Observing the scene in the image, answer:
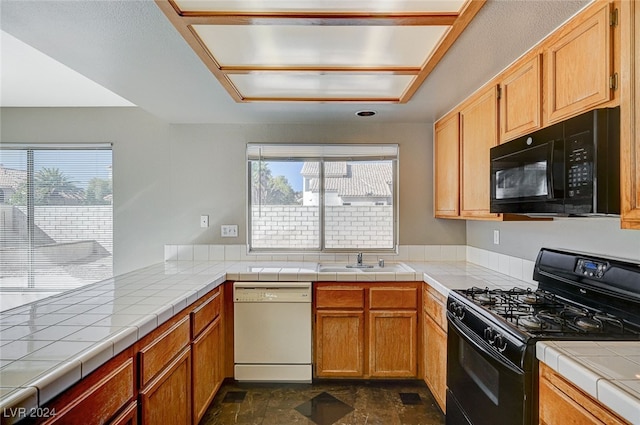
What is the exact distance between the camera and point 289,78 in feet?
6.89

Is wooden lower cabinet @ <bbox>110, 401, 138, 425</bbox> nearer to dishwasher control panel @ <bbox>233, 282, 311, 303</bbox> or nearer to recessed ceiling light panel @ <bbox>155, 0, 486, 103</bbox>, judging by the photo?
dishwasher control panel @ <bbox>233, 282, 311, 303</bbox>

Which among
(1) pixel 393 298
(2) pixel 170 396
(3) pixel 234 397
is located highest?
(1) pixel 393 298

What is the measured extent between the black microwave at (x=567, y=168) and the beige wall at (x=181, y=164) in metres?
1.39

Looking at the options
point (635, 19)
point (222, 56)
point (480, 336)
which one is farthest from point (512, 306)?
point (222, 56)

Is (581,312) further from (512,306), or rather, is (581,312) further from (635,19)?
(635,19)

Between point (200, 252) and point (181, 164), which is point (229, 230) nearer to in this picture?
point (200, 252)

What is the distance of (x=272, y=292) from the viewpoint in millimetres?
2578

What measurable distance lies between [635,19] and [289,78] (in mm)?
1569

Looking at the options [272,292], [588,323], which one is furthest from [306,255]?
[588,323]

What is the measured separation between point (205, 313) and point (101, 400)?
1.04 meters

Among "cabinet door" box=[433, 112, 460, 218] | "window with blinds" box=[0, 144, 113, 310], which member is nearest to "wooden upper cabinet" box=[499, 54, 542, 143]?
"cabinet door" box=[433, 112, 460, 218]

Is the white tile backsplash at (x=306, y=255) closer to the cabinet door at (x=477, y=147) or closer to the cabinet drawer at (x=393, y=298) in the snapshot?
the cabinet drawer at (x=393, y=298)

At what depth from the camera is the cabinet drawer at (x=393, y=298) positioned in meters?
2.59

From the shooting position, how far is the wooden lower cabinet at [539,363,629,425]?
0.96m
